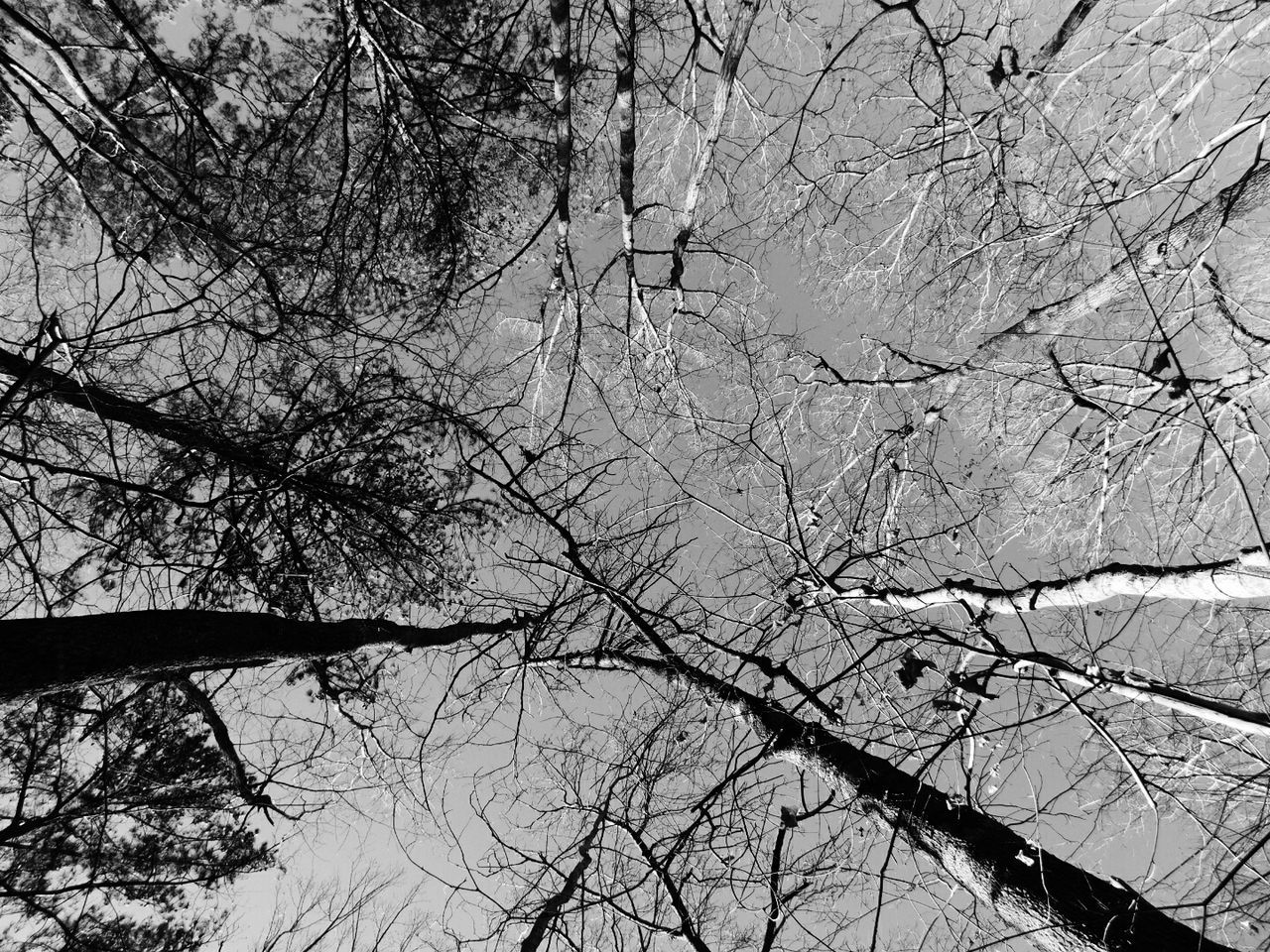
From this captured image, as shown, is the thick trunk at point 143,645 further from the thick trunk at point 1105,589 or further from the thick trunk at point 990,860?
the thick trunk at point 1105,589

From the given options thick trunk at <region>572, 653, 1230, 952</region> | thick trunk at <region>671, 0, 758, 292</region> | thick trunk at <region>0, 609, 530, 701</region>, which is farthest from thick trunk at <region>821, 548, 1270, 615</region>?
thick trunk at <region>671, 0, 758, 292</region>

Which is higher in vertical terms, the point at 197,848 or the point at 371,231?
the point at 371,231

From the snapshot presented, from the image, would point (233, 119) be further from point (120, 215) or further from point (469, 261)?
point (469, 261)

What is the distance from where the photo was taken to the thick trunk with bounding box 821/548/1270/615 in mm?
2396

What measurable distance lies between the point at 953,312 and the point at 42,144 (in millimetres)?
6592

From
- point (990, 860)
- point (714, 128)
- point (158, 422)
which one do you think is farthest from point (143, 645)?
point (714, 128)

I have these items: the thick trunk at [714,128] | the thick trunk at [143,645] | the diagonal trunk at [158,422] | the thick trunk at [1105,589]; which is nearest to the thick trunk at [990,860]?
the thick trunk at [1105,589]

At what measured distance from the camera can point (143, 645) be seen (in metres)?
2.34

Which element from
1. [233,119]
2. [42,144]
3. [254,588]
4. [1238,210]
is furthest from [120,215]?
[1238,210]

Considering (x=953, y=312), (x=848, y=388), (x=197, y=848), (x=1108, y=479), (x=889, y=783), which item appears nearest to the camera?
(x=889, y=783)

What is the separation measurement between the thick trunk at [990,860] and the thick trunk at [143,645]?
2403 millimetres

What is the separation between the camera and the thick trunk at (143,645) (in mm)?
2104

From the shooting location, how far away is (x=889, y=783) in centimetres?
251

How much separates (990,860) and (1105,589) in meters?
1.46
